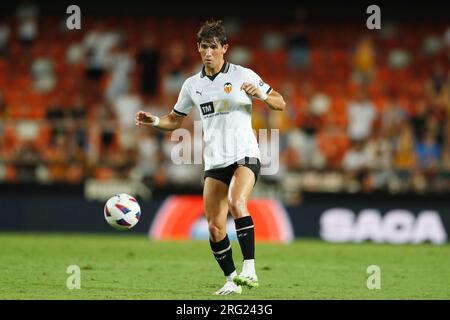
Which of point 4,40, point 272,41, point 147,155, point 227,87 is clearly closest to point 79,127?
point 147,155

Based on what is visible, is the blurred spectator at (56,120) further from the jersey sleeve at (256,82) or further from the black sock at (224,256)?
the black sock at (224,256)

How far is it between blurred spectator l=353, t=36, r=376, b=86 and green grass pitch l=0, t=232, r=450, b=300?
6.42 metres

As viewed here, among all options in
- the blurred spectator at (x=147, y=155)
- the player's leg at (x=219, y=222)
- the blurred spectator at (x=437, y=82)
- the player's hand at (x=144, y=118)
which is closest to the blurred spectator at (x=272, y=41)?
the blurred spectator at (x=437, y=82)

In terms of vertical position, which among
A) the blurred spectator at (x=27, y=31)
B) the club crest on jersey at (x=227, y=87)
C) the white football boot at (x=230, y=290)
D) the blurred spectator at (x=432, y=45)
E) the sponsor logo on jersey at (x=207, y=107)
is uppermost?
the blurred spectator at (x=27, y=31)

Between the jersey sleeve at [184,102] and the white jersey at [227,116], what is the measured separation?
0.25 meters

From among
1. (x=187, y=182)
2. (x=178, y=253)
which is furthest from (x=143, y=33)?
(x=178, y=253)

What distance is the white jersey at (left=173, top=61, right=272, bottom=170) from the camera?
9.16 meters

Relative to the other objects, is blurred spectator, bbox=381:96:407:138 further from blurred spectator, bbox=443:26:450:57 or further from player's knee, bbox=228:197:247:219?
player's knee, bbox=228:197:247:219

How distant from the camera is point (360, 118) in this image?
19672 millimetres

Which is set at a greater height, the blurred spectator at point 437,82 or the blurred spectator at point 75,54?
the blurred spectator at point 75,54

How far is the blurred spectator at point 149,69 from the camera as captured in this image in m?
20.7

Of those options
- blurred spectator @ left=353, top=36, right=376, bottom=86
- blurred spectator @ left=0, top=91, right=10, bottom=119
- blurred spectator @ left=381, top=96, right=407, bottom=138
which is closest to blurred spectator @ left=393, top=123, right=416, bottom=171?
blurred spectator @ left=381, top=96, right=407, bottom=138

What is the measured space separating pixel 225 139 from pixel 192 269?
289 cm

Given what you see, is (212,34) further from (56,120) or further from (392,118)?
(392,118)
